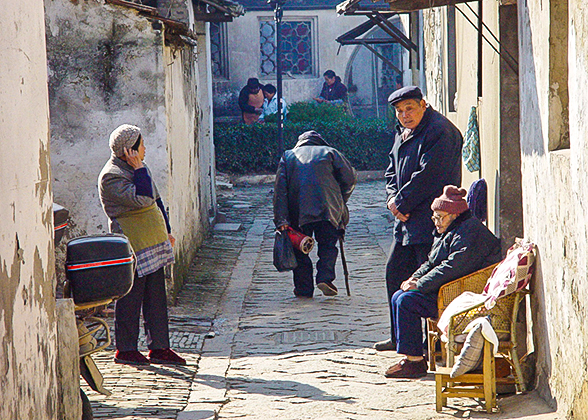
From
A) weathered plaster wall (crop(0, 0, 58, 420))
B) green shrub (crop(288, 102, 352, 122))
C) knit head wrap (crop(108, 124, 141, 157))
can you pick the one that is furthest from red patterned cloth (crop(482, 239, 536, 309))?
green shrub (crop(288, 102, 352, 122))

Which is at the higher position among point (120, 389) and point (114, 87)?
point (114, 87)

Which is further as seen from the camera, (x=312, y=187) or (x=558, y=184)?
(x=312, y=187)

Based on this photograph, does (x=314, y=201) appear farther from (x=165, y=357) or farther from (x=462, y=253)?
(x=462, y=253)

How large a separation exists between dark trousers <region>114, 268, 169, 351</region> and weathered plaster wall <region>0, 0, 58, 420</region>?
6.78 ft

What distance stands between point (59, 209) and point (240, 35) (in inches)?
835

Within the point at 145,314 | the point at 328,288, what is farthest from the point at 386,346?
the point at 328,288

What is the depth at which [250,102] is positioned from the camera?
2211 cm

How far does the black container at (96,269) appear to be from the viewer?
4.43 m

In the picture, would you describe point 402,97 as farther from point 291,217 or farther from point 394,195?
point 291,217

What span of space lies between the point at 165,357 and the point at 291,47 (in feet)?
68.7

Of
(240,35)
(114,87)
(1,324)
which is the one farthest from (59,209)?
(240,35)

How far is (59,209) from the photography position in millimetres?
5035

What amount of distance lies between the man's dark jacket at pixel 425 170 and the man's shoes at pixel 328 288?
2.22 metres

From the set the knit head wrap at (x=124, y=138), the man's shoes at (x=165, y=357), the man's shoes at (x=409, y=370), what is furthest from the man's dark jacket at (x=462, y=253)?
the knit head wrap at (x=124, y=138)
